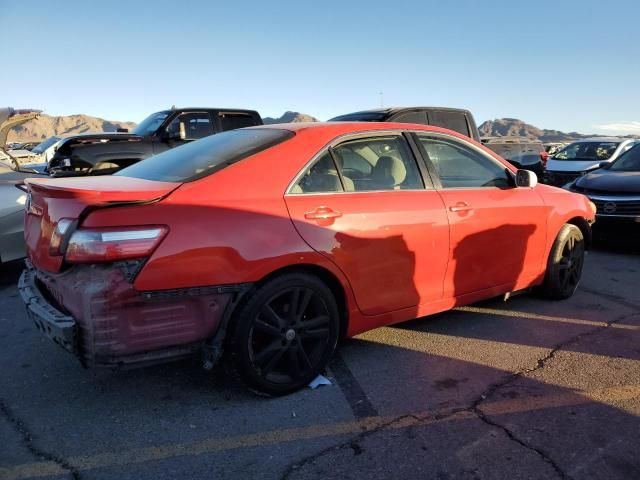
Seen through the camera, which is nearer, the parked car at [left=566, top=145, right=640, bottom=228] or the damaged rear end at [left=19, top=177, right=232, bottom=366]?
the damaged rear end at [left=19, top=177, right=232, bottom=366]

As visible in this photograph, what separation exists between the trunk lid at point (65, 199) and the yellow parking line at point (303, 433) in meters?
0.98

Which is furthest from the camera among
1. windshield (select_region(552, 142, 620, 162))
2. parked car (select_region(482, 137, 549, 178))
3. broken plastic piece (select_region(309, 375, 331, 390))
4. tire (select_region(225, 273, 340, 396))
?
parked car (select_region(482, 137, 549, 178))

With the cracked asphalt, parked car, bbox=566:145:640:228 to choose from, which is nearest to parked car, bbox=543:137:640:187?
parked car, bbox=566:145:640:228

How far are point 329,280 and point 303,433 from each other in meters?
0.93

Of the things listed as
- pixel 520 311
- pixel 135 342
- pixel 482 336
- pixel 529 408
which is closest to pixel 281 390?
pixel 135 342

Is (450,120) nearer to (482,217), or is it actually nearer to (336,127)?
(482,217)

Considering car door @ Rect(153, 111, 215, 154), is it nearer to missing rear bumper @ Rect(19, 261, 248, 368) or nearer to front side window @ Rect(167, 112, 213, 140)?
front side window @ Rect(167, 112, 213, 140)

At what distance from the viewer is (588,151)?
47.1 ft

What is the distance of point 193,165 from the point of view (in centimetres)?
329

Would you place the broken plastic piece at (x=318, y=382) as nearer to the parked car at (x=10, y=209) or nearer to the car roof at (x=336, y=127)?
the car roof at (x=336, y=127)

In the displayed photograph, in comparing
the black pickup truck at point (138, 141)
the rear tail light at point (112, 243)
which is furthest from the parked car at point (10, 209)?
the rear tail light at point (112, 243)

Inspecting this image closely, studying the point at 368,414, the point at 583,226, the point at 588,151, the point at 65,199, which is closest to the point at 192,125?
the point at 583,226

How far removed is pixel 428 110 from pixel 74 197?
6.54 m

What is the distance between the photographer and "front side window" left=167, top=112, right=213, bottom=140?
9758 mm
